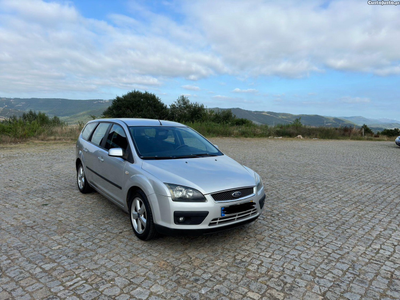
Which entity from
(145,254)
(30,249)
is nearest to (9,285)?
(30,249)

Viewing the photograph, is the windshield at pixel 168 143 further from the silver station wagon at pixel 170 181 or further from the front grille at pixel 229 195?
the front grille at pixel 229 195

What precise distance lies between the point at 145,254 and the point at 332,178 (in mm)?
6696

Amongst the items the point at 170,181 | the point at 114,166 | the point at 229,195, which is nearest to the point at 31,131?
the point at 114,166

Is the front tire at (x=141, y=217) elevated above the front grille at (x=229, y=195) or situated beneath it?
situated beneath

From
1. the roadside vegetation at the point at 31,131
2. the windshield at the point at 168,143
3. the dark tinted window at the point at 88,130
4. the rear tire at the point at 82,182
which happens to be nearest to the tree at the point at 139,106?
the roadside vegetation at the point at 31,131

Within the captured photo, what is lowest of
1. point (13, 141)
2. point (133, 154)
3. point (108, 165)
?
point (13, 141)

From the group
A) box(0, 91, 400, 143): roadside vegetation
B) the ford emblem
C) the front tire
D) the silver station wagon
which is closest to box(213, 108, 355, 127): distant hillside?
box(0, 91, 400, 143): roadside vegetation

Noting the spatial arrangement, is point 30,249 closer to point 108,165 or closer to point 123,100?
point 108,165

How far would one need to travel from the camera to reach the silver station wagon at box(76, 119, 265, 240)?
11.2 ft

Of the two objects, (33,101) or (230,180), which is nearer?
(230,180)

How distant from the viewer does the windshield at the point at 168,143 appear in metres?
4.33

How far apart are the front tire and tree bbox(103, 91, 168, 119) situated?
46642 millimetres

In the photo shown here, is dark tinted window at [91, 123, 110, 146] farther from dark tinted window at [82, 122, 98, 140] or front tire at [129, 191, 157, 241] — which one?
front tire at [129, 191, 157, 241]

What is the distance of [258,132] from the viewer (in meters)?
26.8
